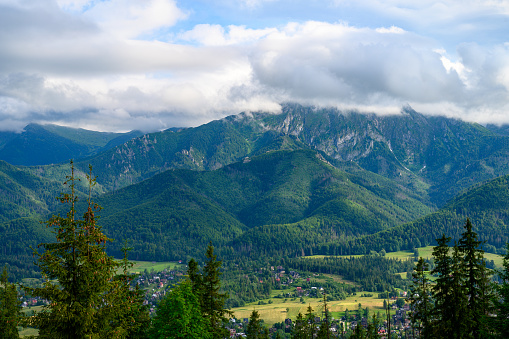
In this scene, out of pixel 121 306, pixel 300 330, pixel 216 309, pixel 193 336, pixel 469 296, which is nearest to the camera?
pixel 121 306

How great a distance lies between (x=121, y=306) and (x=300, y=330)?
68.9 meters

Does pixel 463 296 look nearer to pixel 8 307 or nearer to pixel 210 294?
pixel 210 294

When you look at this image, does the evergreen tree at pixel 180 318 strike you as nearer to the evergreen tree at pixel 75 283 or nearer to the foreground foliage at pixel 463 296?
the evergreen tree at pixel 75 283

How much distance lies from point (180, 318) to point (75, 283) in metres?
19.6

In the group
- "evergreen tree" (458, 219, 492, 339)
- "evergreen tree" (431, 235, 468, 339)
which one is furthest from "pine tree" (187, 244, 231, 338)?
"evergreen tree" (458, 219, 492, 339)

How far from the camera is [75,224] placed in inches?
1419

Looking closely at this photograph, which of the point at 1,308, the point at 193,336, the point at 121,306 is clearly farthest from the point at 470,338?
the point at 1,308

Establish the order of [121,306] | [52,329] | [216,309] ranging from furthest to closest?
[216,309] → [121,306] → [52,329]

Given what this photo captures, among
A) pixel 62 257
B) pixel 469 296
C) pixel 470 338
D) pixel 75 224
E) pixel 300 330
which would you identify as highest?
pixel 75 224

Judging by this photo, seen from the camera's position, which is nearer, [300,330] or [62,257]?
[62,257]

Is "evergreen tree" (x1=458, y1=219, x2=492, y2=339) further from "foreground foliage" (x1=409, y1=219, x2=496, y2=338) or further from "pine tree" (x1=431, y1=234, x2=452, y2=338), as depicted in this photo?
"pine tree" (x1=431, y1=234, x2=452, y2=338)

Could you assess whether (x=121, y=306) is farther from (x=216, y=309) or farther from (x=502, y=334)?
(x=502, y=334)

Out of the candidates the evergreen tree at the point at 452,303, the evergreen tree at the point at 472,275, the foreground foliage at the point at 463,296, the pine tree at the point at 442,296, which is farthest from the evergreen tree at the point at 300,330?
the evergreen tree at the point at 472,275

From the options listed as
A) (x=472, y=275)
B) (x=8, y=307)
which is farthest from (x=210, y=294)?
(x=8, y=307)
